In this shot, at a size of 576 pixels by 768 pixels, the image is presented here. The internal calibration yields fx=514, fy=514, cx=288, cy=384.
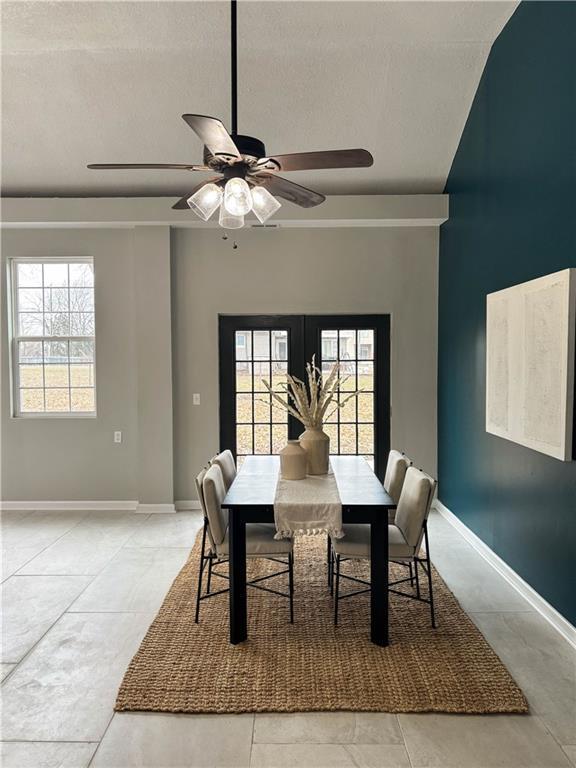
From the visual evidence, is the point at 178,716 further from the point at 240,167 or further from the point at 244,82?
the point at 244,82

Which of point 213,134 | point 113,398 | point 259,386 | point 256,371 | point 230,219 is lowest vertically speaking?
point 113,398

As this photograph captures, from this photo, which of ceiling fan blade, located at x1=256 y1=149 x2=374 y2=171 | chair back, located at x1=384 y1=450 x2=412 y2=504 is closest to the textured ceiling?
ceiling fan blade, located at x1=256 y1=149 x2=374 y2=171

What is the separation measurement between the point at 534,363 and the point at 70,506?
178 inches

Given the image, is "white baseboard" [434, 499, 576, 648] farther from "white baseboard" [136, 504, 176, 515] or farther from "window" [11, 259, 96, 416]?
"window" [11, 259, 96, 416]

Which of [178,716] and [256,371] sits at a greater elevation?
[256,371]

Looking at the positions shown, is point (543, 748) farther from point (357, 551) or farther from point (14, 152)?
point (14, 152)

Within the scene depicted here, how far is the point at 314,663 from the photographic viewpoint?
2520mm

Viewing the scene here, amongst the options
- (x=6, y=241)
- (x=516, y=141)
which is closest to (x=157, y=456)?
(x=6, y=241)

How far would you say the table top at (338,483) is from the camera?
2.67 metres

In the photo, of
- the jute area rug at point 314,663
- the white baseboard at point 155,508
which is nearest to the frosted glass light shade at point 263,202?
the jute area rug at point 314,663

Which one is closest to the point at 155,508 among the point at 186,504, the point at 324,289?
the point at 186,504

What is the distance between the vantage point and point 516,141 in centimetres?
330

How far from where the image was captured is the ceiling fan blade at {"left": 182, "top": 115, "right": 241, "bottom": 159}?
1956 millimetres

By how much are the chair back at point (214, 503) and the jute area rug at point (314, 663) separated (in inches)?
20.5
